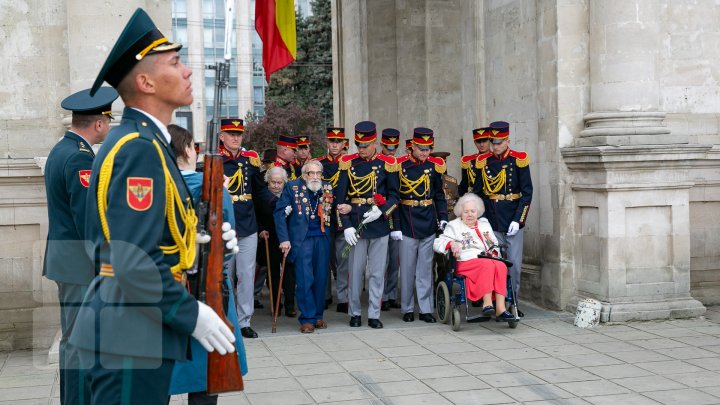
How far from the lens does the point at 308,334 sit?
884 cm

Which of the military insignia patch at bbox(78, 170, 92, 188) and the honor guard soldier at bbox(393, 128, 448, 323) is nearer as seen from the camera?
the military insignia patch at bbox(78, 170, 92, 188)

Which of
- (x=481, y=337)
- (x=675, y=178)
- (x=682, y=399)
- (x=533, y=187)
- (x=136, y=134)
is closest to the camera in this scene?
(x=136, y=134)

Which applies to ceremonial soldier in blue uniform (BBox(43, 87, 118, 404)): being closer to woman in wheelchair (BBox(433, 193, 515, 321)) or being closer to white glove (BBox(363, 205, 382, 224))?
white glove (BBox(363, 205, 382, 224))

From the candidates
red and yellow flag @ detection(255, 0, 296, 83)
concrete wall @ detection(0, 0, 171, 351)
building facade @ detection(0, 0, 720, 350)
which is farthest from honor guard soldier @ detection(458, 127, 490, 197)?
red and yellow flag @ detection(255, 0, 296, 83)

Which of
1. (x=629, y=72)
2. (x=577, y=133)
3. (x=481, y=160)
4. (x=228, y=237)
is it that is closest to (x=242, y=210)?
(x=481, y=160)

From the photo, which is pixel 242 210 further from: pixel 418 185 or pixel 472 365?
pixel 472 365

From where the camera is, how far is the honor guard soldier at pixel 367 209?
920 cm

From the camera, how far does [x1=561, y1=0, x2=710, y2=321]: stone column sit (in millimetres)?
9047

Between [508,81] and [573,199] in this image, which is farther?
[508,81]

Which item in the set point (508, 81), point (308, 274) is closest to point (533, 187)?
point (508, 81)

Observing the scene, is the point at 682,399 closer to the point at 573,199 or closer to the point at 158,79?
the point at 573,199

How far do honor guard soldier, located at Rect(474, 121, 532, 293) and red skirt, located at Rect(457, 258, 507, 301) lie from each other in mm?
975

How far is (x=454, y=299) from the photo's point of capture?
8836 millimetres

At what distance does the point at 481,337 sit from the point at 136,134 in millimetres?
5843
